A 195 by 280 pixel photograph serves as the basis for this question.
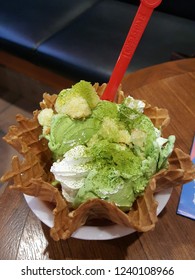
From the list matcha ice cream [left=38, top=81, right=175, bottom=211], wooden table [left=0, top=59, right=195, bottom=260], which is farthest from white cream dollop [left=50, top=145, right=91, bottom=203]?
wooden table [left=0, top=59, right=195, bottom=260]

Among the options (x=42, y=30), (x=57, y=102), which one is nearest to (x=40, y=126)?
(x=57, y=102)

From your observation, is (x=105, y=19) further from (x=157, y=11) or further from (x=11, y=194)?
(x=11, y=194)

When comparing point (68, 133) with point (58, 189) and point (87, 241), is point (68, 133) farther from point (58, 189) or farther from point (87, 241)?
point (87, 241)

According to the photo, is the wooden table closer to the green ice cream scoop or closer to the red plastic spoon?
the green ice cream scoop

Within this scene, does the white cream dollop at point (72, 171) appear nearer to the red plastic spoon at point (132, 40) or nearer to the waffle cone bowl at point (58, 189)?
the waffle cone bowl at point (58, 189)

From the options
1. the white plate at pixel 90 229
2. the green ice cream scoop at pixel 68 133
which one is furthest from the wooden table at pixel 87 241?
the green ice cream scoop at pixel 68 133

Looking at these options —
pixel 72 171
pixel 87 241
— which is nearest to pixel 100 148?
pixel 72 171
